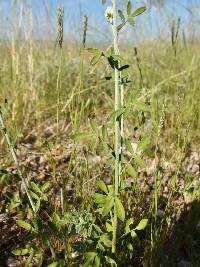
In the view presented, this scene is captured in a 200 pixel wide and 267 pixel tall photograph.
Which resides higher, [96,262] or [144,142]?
[144,142]

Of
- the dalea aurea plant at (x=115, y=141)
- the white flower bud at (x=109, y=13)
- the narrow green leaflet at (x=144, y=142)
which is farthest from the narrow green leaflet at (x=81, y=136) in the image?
Result: the white flower bud at (x=109, y=13)

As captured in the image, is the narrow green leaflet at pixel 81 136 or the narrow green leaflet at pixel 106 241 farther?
the narrow green leaflet at pixel 106 241

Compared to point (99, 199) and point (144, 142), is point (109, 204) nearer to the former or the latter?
point (99, 199)

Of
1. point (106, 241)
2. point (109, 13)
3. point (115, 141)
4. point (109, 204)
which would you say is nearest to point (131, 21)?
point (109, 13)

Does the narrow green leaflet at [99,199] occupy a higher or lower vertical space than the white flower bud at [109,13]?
lower

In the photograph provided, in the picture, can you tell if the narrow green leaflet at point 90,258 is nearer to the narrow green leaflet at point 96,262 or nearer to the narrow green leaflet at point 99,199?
the narrow green leaflet at point 96,262

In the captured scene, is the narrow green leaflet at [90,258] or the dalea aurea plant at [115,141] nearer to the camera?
the dalea aurea plant at [115,141]

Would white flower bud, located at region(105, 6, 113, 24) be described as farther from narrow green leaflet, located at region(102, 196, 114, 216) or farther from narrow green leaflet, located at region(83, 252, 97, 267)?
narrow green leaflet, located at region(83, 252, 97, 267)

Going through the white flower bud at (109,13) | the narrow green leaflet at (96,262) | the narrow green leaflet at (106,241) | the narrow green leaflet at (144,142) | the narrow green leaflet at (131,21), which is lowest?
the narrow green leaflet at (96,262)

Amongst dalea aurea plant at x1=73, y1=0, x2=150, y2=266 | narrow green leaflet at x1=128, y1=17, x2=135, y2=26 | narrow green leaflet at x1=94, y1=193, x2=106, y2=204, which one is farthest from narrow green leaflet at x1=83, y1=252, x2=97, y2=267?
narrow green leaflet at x1=128, y1=17, x2=135, y2=26

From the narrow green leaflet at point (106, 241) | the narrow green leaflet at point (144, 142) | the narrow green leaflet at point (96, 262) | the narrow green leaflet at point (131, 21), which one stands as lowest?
the narrow green leaflet at point (96, 262)

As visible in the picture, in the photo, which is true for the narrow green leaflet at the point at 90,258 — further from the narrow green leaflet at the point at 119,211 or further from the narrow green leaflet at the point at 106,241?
the narrow green leaflet at the point at 119,211

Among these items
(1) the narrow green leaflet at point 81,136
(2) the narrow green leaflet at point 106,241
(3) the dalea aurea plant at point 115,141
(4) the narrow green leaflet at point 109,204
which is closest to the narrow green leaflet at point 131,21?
(3) the dalea aurea plant at point 115,141

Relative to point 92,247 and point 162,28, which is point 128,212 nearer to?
point 92,247
